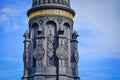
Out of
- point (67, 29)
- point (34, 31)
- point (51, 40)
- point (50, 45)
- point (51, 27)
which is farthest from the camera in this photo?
point (67, 29)

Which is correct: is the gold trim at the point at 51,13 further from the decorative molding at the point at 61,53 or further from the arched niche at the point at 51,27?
the decorative molding at the point at 61,53

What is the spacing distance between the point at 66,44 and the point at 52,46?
236cm

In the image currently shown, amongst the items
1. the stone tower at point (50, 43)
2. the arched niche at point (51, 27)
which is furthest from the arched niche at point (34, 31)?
the arched niche at point (51, 27)

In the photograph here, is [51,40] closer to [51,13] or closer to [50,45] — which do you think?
[50,45]

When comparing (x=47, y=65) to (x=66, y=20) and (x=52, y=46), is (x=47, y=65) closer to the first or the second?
(x=52, y=46)

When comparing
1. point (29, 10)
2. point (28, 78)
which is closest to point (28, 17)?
point (29, 10)

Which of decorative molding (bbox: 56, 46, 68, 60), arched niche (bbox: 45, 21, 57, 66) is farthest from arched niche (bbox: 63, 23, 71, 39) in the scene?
decorative molding (bbox: 56, 46, 68, 60)

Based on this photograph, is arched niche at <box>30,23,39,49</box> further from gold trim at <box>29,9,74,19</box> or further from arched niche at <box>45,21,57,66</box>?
arched niche at <box>45,21,57,66</box>

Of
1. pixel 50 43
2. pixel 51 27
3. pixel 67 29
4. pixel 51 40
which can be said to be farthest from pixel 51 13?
pixel 50 43

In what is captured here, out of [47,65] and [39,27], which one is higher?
[39,27]

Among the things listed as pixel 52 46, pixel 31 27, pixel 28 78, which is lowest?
pixel 28 78

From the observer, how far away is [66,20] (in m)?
54.9

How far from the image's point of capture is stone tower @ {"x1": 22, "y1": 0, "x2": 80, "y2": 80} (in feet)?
172

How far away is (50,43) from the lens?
5353 cm
